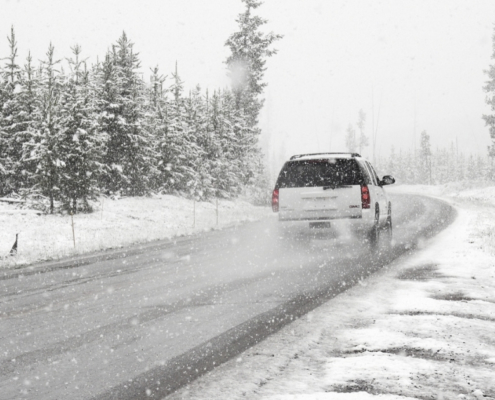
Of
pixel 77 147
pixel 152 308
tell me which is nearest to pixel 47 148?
pixel 77 147

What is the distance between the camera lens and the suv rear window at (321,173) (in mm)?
11867

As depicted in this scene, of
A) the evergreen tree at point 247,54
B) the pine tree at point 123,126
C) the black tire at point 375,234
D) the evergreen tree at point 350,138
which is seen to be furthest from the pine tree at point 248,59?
the evergreen tree at point 350,138

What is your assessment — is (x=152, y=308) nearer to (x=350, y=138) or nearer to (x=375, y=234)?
(x=375, y=234)

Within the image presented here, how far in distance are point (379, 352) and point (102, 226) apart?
18.8 m

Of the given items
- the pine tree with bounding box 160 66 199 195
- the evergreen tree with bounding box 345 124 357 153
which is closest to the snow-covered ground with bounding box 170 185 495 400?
the pine tree with bounding box 160 66 199 195

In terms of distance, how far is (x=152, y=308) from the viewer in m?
6.49

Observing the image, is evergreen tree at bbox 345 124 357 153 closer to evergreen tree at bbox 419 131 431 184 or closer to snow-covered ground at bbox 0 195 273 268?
evergreen tree at bbox 419 131 431 184

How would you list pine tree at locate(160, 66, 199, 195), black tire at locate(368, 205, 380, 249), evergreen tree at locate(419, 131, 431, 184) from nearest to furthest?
1. black tire at locate(368, 205, 380, 249)
2. pine tree at locate(160, 66, 199, 195)
3. evergreen tree at locate(419, 131, 431, 184)

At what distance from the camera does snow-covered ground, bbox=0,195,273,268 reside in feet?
45.9

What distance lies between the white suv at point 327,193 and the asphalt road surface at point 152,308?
0.59 metres

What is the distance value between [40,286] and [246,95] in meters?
39.3

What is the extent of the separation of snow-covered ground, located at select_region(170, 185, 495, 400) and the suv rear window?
4.36 meters

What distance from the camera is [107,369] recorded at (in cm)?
436

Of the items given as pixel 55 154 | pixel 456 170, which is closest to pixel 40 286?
pixel 55 154
